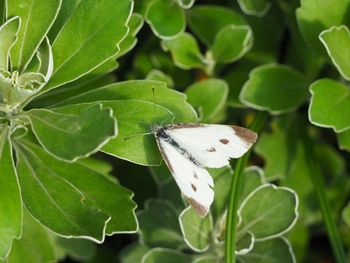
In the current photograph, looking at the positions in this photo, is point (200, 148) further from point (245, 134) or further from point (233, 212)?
point (233, 212)

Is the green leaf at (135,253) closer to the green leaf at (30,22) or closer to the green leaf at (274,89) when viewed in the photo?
the green leaf at (274,89)

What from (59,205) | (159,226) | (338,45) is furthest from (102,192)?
(338,45)

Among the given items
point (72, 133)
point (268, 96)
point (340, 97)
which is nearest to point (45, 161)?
point (72, 133)

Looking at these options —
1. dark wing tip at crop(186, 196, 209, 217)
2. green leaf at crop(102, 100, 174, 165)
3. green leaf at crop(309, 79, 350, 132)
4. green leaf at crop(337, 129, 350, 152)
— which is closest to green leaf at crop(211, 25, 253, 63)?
green leaf at crop(309, 79, 350, 132)

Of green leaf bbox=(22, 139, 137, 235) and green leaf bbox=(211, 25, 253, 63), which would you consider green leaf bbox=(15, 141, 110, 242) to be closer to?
green leaf bbox=(22, 139, 137, 235)

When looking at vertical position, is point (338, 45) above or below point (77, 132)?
below

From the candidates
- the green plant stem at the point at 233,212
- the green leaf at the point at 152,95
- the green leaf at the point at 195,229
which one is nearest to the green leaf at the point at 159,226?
the green leaf at the point at 195,229
